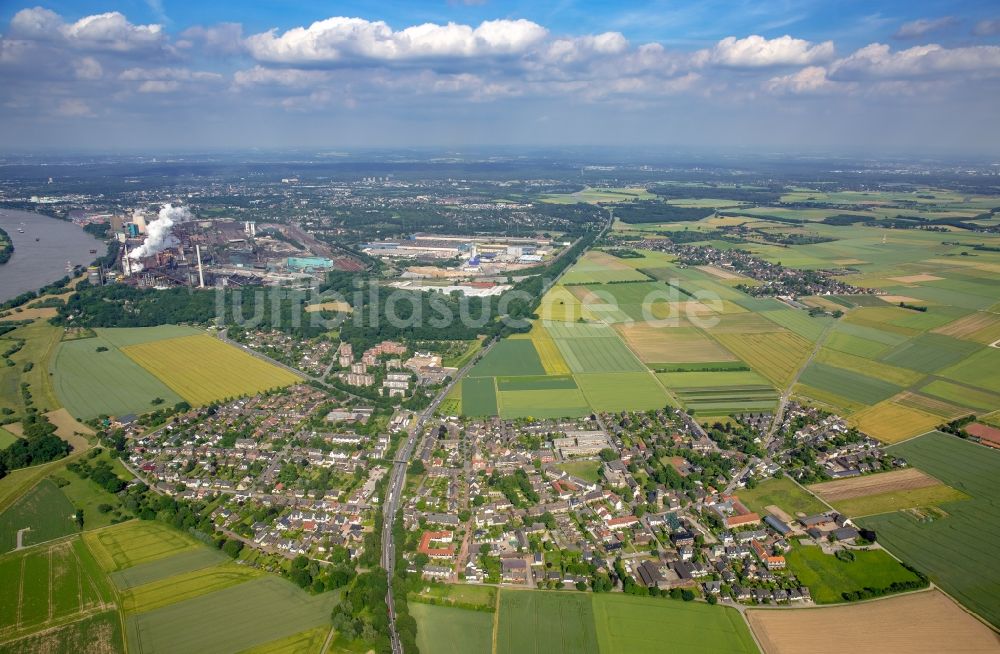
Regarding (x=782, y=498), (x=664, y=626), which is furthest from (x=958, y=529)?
(x=664, y=626)

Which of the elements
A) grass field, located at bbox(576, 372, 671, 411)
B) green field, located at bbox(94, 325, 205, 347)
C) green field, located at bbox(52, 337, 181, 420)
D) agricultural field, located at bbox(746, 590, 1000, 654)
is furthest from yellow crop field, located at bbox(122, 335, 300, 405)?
agricultural field, located at bbox(746, 590, 1000, 654)

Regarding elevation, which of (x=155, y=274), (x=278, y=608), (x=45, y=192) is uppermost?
(x=45, y=192)

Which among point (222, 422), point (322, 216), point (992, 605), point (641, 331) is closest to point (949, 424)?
point (992, 605)

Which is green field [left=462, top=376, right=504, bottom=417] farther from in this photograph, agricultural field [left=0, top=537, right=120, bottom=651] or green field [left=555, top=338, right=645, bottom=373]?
agricultural field [left=0, top=537, right=120, bottom=651]

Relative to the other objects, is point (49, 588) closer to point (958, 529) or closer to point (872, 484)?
point (872, 484)

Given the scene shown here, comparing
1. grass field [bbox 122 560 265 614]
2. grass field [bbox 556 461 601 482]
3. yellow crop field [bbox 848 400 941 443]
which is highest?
yellow crop field [bbox 848 400 941 443]

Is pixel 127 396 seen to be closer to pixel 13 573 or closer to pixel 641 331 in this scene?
pixel 13 573
